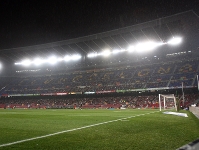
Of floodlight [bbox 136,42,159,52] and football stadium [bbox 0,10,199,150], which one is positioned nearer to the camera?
football stadium [bbox 0,10,199,150]

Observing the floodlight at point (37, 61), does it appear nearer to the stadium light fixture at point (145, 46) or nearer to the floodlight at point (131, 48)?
the floodlight at point (131, 48)

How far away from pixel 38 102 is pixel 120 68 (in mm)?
27264

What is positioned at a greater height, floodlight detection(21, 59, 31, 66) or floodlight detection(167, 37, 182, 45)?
floodlight detection(167, 37, 182, 45)

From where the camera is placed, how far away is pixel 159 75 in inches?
1927

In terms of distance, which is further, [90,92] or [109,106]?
[90,92]

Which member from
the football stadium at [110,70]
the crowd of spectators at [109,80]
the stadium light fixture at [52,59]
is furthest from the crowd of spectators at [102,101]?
the stadium light fixture at [52,59]

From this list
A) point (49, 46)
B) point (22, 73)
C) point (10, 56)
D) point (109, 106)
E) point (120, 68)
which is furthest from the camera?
point (22, 73)

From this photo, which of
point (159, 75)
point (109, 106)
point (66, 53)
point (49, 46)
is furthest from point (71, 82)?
point (159, 75)

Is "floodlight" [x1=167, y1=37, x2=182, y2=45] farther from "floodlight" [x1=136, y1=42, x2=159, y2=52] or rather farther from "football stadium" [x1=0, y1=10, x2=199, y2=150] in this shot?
"floodlight" [x1=136, y1=42, x2=159, y2=52]

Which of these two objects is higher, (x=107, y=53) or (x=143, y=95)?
(x=107, y=53)

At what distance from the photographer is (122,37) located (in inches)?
1903

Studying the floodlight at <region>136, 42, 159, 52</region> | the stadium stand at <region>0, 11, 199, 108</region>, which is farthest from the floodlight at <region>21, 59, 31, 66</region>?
the floodlight at <region>136, 42, 159, 52</region>

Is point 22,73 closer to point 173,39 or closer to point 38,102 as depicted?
point 38,102

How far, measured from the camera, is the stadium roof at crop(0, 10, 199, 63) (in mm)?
38656
